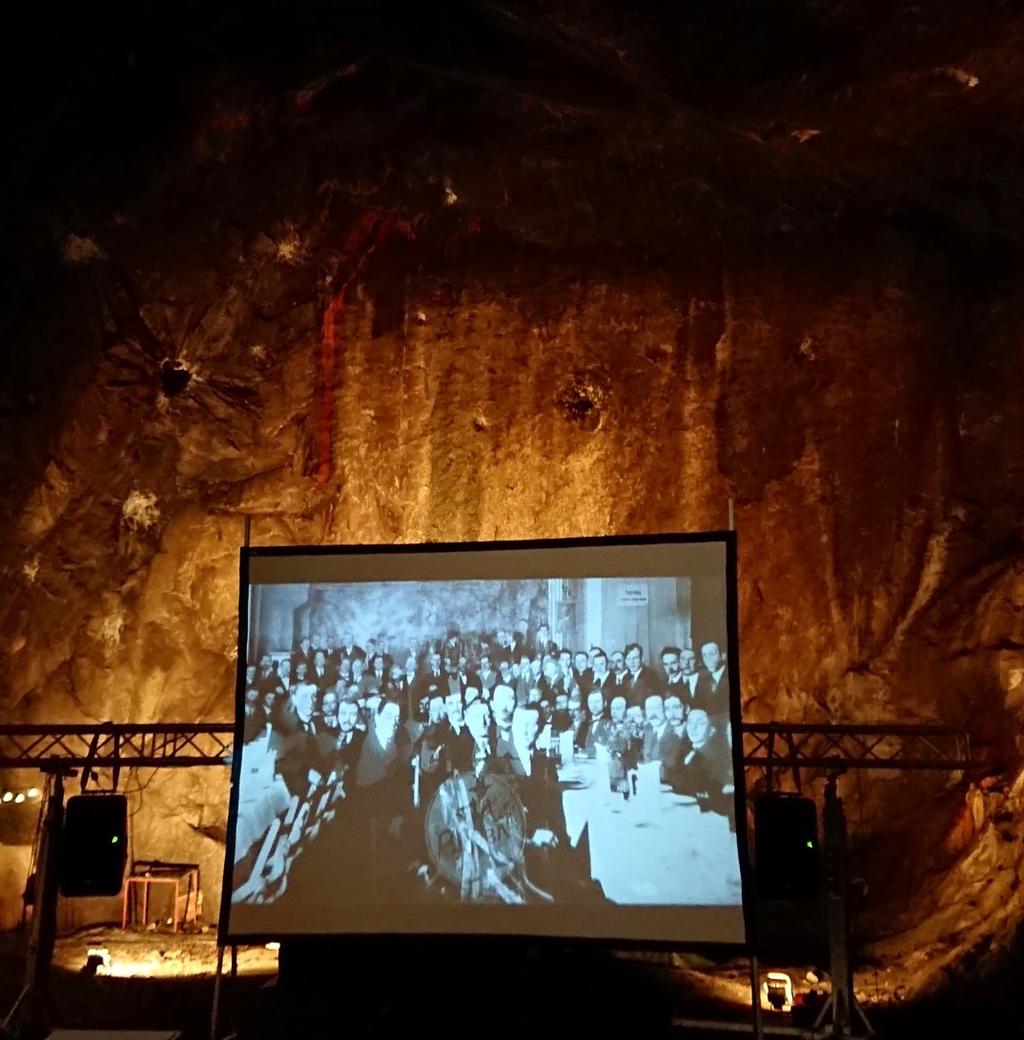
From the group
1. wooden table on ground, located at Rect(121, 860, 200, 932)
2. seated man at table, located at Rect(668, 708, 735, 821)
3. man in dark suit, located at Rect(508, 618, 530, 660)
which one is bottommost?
wooden table on ground, located at Rect(121, 860, 200, 932)


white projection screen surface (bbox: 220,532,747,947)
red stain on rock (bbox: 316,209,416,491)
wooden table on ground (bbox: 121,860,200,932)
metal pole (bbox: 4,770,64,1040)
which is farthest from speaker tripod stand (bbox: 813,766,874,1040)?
wooden table on ground (bbox: 121,860,200,932)

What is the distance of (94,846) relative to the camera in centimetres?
525

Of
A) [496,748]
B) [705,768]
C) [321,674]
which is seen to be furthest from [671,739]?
[321,674]

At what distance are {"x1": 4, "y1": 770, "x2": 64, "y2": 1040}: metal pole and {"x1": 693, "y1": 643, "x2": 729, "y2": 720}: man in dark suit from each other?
3532mm

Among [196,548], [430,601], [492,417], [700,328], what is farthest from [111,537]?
[700,328]

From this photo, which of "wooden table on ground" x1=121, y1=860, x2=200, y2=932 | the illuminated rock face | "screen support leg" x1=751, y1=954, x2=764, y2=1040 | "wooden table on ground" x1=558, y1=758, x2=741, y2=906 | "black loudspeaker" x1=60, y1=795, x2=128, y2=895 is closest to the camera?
"screen support leg" x1=751, y1=954, x2=764, y2=1040

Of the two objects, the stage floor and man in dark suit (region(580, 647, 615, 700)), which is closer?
man in dark suit (region(580, 647, 615, 700))

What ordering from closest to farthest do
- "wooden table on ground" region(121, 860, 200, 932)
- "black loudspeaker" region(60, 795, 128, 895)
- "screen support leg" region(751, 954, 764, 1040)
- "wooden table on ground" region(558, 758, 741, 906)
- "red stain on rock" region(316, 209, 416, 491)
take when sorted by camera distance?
"screen support leg" region(751, 954, 764, 1040), "wooden table on ground" region(558, 758, 741, 906), "black loudspeaker" region(60, 795, 128, 895), "wooden table on ground" region(121, 860, 200, 932), "red stain on rock" region(316, 209, 416, 491)

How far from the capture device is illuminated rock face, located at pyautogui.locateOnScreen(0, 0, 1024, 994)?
24.1ft

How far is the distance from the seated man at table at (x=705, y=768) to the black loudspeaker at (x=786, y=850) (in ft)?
1.00

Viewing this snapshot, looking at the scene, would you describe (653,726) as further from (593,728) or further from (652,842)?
(652,842)

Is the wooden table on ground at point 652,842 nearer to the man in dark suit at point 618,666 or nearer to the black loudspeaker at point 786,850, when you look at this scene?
the black loudspeaker at point 786,850

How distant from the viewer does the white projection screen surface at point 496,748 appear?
190 inches

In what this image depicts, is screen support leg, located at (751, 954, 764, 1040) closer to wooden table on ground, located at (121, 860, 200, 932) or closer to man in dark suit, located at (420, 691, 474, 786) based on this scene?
man in dark suit, located at (420, 691, 474, 786)
